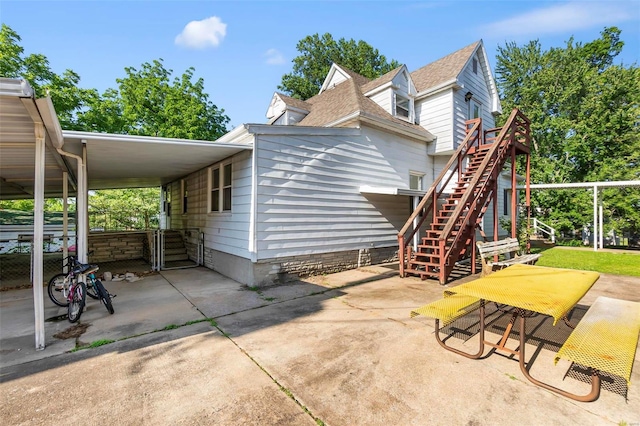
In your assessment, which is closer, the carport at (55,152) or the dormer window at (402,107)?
the carport at (55,152)

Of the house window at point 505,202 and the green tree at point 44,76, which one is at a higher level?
the green tree at point 44,76

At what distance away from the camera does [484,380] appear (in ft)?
9.27

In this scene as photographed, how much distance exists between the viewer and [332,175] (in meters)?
8.09

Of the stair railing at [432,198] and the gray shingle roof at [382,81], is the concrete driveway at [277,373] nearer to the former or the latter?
the stair railing at [432,198]

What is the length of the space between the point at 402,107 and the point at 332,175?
5783 mm

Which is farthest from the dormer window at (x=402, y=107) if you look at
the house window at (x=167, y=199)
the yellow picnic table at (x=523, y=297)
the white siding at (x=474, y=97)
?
the house window at (x=167, y=199)

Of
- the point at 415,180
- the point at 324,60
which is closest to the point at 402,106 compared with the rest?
the point at 415,180

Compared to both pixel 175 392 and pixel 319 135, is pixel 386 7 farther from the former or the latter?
pixel 175 392

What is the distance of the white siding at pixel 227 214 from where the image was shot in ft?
22.9

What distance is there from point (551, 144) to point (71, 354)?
26926 millimetres

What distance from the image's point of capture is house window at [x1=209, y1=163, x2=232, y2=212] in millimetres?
8160

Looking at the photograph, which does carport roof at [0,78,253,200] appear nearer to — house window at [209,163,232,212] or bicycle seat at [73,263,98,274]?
house window at [209,163,232,212]

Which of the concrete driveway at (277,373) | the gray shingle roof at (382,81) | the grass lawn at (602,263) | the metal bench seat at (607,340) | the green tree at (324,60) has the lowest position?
the concrete driveway at (277,373)

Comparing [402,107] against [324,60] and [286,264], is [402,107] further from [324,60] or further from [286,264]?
[324,60]
